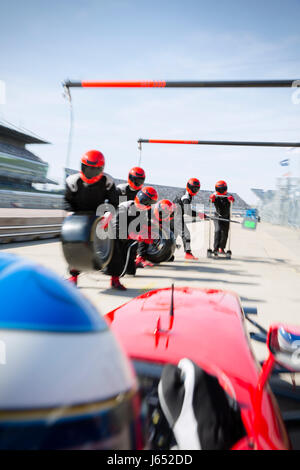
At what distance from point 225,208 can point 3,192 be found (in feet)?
35.2

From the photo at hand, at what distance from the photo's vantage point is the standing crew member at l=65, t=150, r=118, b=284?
2844mm

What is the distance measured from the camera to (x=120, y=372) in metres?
0.60

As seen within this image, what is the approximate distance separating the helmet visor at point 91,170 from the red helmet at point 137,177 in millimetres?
3036

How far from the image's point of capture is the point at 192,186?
9.12m

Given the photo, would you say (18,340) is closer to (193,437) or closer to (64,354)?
(64,354)

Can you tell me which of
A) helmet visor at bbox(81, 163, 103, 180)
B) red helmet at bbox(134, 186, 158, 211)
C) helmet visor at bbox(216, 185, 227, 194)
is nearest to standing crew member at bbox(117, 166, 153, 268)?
red helmet at bbox(134, 186, 158, 211)

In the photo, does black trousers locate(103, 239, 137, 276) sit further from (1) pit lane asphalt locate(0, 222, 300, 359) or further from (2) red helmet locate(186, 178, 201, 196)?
(2) red helmet locate(186, 178, 201, 196)

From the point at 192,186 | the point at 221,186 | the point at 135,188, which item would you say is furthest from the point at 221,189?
the point at 135,188

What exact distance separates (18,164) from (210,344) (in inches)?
1326

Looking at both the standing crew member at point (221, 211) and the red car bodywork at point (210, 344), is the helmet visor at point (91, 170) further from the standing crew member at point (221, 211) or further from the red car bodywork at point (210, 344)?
the standing crew member at point (221, 211)

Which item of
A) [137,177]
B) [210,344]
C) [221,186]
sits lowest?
[210,344]

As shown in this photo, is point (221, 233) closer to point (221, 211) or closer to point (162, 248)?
point (221, 211)

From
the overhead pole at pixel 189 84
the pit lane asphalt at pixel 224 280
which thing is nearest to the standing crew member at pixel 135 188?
the pit lane asphalt at pixel 224 280
